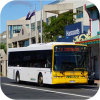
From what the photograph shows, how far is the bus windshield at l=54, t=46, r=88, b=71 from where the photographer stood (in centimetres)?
2145

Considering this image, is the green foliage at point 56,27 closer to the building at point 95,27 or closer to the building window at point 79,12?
the building window at point 79,12

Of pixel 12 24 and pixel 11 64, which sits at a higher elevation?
pixel 12 24

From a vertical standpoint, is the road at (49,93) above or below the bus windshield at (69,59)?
below

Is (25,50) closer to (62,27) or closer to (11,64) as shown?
(11,64)

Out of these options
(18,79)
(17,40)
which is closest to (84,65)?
(18,79)

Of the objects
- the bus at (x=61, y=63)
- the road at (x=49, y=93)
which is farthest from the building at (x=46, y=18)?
the road at (x=49, y=93)

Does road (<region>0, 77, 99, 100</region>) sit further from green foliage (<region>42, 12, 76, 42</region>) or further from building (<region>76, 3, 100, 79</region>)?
green foliage (<region>42, 12, 76, 42</region>)

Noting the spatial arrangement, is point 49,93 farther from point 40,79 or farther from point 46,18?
point 46,18

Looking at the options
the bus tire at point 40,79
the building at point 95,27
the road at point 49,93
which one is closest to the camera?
the road at point 49,93

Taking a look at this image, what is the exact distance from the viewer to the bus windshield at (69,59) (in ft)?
70.4

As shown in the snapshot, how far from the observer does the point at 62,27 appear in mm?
50562

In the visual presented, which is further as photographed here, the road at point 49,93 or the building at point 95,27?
the building at point 95,27

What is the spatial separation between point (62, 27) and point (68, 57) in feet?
96.1

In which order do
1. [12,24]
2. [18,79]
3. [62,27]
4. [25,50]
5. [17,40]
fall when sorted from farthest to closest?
[12,24], [17,40], [62,27], [18,79], [25,50]
